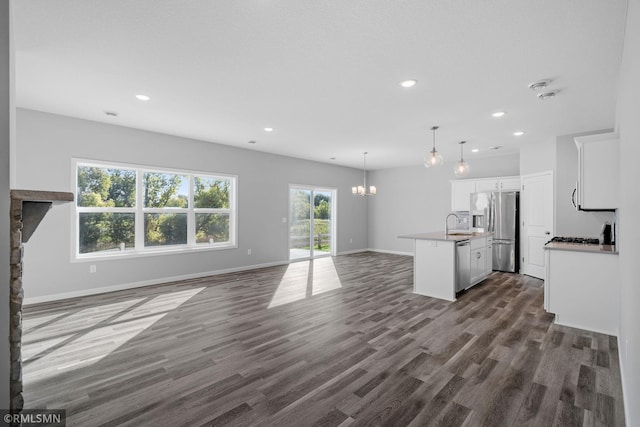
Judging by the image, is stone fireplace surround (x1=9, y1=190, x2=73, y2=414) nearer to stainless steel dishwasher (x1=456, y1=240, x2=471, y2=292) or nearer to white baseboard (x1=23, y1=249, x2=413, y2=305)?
white baseboard (x1=23, y1=249, x2=413, y2=305)

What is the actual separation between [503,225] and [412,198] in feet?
8.89

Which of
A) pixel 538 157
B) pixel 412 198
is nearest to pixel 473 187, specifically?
pixel 538 157

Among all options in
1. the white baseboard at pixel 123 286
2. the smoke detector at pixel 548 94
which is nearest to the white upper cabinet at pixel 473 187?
the smoke detector at pixel 548 94

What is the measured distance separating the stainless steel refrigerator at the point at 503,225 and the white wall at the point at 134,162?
4.19 metres

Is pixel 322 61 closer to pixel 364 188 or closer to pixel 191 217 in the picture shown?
pixel 191 217

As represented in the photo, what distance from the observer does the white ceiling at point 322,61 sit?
2107 millimetres

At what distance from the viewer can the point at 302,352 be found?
2.77 metres

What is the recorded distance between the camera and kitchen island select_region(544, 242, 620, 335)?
125 inches

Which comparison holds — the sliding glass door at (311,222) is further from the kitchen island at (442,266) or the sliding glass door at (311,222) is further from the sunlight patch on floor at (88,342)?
the sunlight patch on floor at (88,342)

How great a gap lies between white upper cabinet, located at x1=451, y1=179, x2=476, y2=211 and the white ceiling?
2.55m

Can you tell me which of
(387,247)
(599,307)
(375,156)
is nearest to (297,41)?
(599,307)

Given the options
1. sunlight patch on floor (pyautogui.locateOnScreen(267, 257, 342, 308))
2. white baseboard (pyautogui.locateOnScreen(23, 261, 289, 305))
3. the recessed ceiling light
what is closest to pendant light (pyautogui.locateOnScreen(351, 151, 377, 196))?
sunlight patch on floor (pyautogui.locateOnScreen(267, 257, 342, 308))

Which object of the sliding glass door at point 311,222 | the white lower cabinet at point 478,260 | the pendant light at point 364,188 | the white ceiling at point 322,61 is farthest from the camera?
the sliding glass door at point 311,222

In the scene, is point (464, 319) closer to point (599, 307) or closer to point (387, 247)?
point (599, 307)
